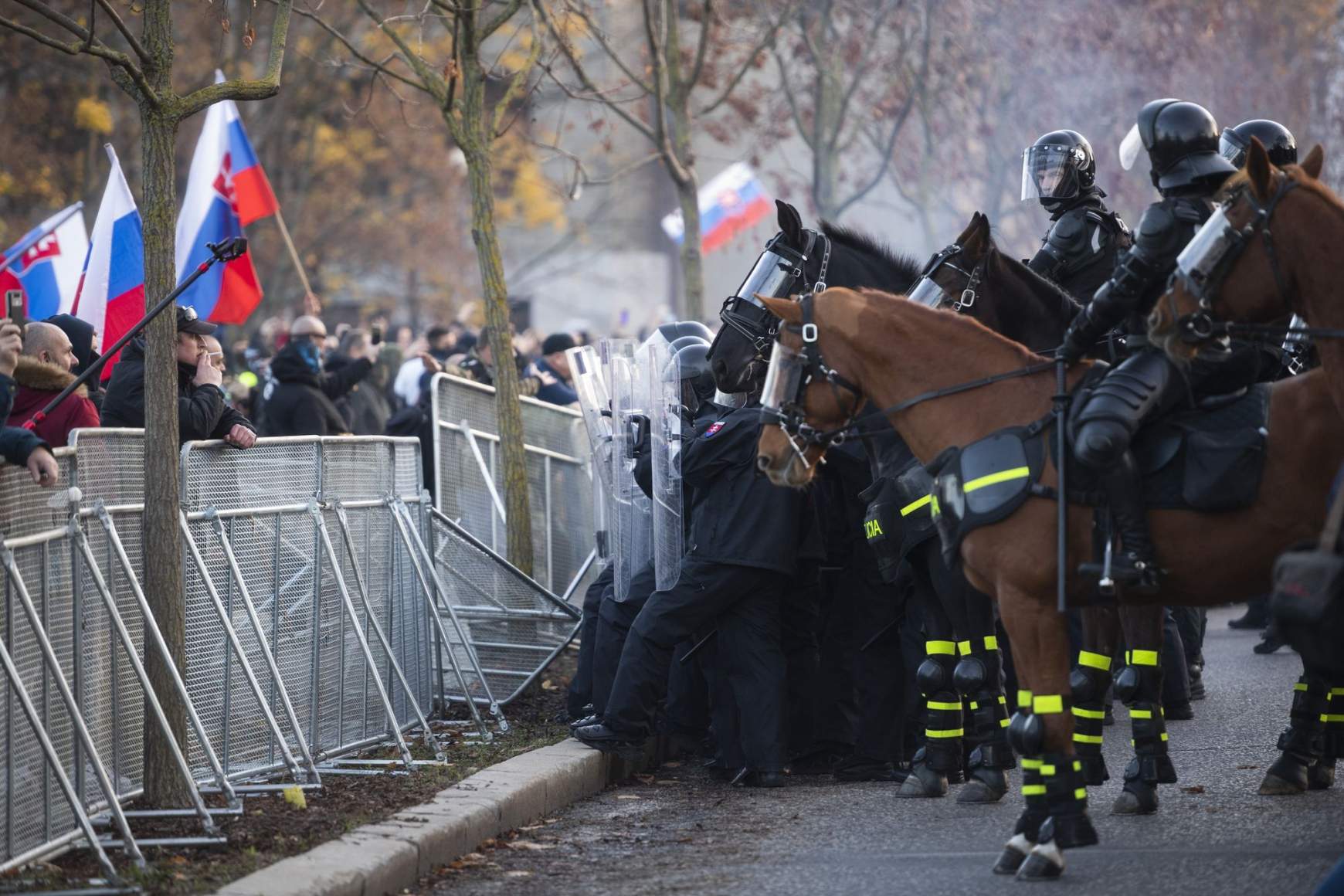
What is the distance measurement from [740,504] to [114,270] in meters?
5.26

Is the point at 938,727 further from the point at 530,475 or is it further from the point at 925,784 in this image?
the point at 530,475

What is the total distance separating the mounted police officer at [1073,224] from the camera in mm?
8727

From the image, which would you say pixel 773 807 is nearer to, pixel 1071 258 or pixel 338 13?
pixel 1071 258

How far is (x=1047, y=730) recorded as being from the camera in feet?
21.0

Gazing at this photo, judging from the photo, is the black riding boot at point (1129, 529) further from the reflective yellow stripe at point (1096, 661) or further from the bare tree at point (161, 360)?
the bare tree at point (161, 360)

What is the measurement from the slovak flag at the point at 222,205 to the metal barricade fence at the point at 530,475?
234 centimetres

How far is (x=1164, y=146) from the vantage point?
6980 millimetres

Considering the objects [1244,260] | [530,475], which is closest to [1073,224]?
[1244,260]

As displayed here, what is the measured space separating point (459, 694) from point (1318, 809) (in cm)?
488

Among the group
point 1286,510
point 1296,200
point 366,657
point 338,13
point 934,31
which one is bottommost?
point 366,657

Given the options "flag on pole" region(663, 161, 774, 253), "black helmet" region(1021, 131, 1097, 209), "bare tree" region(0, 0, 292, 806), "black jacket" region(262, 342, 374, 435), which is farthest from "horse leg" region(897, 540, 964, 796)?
"flag on pole" region(663, 161, 774, 253)

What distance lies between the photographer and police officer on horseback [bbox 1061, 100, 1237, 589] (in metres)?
6.23

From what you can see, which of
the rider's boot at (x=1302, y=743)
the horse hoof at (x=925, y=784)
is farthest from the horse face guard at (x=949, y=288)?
the rider's boot at (x=1302, y=743)

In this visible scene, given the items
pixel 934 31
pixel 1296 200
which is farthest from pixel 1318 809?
Answer: pixel 934 31
